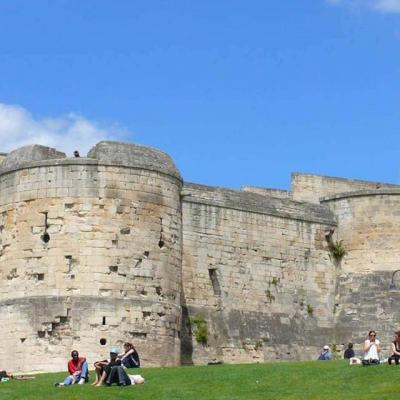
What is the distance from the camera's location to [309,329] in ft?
144

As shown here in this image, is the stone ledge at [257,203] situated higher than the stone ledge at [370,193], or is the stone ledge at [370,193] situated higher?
the stone ledge at [370,193]

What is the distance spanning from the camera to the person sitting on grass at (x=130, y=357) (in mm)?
32906

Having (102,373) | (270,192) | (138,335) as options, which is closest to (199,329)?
(138,335)

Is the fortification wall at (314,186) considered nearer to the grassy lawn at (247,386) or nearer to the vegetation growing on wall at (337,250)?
the vegetation growing on wall at (337,250)

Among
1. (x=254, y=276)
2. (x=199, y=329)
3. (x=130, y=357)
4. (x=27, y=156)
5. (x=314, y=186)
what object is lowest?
(x=130, y=357)

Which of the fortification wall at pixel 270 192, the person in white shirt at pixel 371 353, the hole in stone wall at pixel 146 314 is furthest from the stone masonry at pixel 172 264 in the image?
the person in white shirt at pixel 371 353

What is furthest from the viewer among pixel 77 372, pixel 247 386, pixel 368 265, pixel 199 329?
pixel 368 265

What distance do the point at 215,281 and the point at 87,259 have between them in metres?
6.02

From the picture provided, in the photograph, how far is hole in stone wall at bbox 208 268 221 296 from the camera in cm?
4128

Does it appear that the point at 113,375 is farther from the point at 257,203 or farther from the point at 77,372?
the point at 257,203

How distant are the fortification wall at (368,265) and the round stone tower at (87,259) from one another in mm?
8190

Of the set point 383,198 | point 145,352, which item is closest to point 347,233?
point 383,198

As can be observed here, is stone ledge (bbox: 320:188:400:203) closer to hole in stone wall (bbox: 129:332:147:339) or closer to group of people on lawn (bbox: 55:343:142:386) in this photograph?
hole in stone wall (bbox: 129:332:147:339)

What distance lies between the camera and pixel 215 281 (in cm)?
4134
